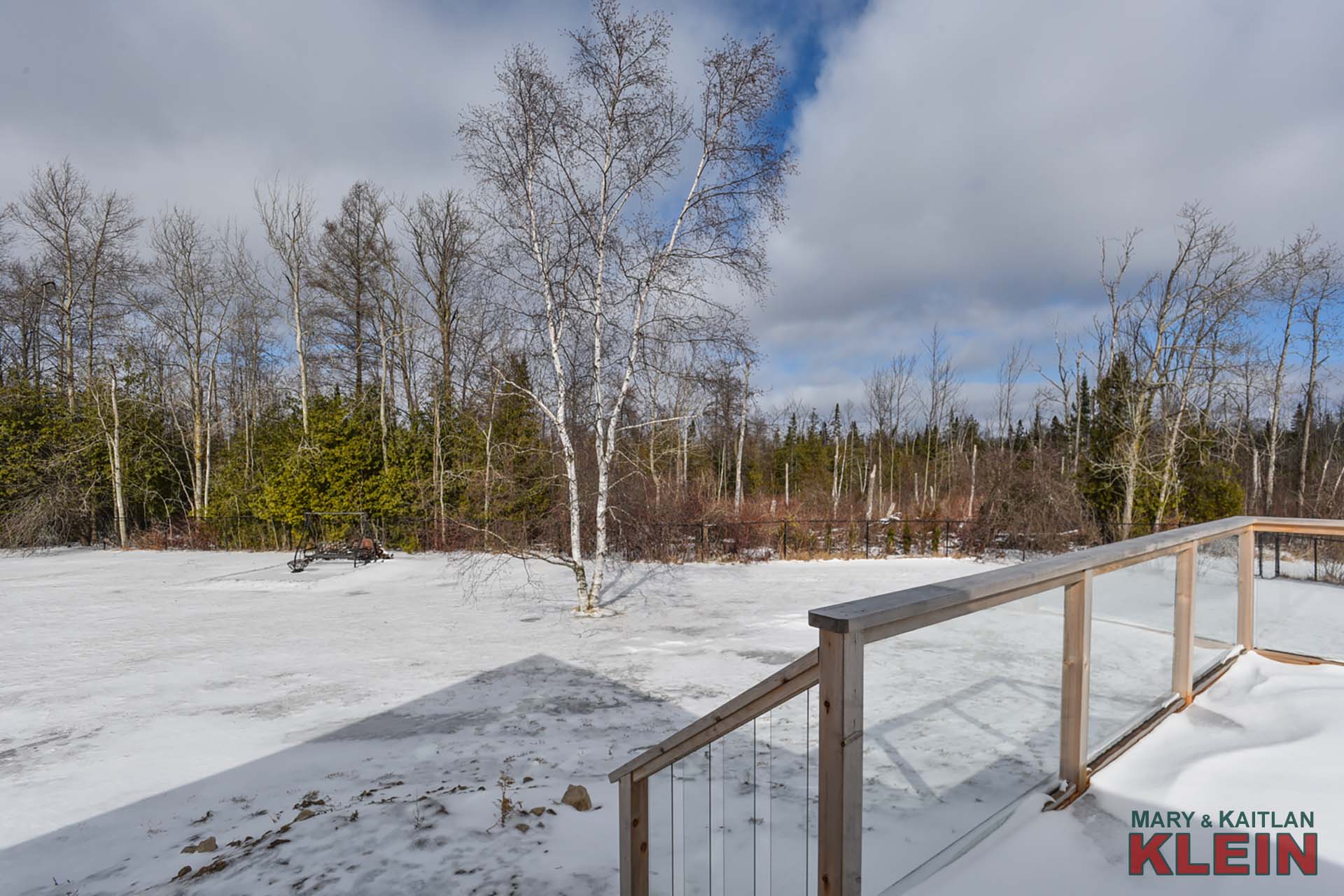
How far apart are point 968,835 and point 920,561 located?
1314cm

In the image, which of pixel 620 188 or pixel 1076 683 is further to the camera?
pixel 620 188

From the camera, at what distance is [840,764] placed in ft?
4.84

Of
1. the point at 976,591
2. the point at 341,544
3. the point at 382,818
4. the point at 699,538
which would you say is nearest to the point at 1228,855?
the point at 976,591

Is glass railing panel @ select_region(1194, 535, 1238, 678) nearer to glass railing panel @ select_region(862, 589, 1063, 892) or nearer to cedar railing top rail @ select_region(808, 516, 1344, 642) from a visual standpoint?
cedar railing top rail @ select_region(808, 516, 1344, 642)

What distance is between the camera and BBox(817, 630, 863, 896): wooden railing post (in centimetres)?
144

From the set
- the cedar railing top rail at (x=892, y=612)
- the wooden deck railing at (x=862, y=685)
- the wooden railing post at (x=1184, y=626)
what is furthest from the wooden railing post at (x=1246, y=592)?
the cedar railing top rail at (x=892, y=612)

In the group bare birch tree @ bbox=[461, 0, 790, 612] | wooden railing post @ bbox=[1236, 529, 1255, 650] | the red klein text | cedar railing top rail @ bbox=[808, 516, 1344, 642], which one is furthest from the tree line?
the red klein text

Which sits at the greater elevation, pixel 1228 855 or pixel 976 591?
pixel 976 591

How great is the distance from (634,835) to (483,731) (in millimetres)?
3284

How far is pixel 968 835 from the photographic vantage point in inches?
78.8

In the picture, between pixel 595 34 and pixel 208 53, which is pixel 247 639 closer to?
pixel 595 34

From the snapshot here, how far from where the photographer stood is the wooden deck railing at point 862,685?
4.81ft

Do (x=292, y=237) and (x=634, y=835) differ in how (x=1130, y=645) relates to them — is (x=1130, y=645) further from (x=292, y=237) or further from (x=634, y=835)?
(x=292, y=237)

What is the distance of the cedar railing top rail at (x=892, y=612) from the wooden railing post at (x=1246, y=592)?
64.7 inches
